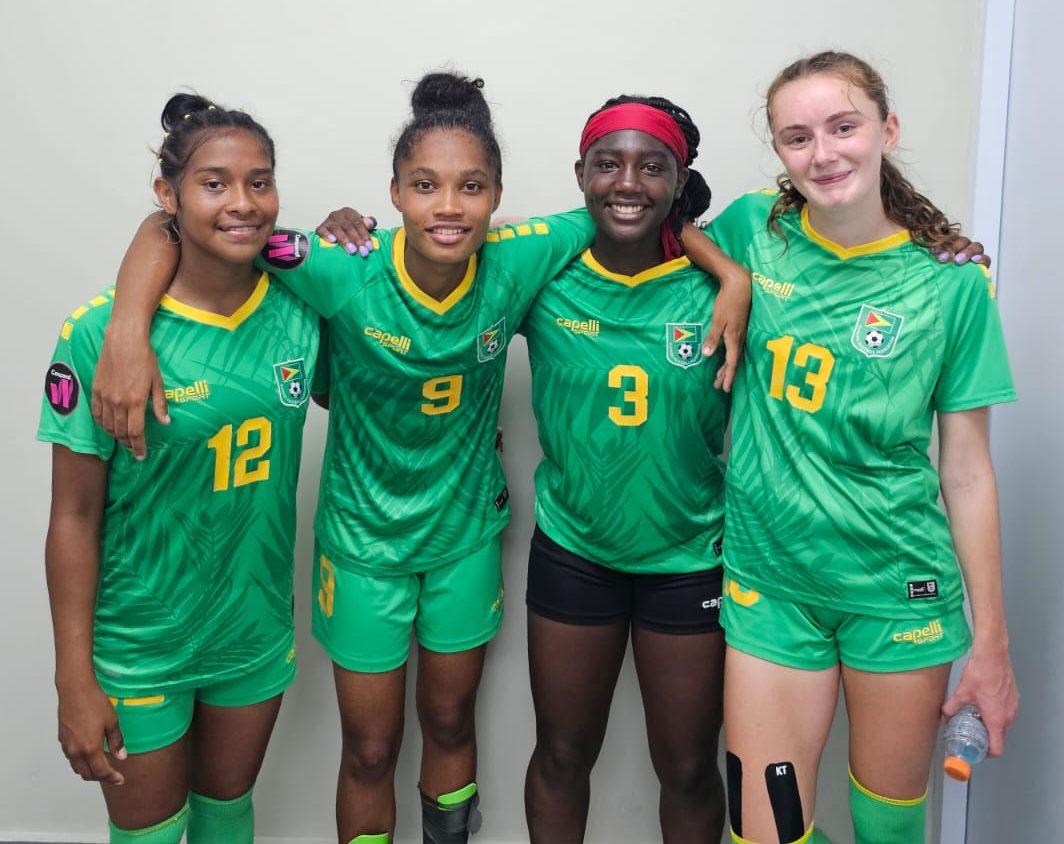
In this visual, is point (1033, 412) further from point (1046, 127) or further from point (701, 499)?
point (701, 499)

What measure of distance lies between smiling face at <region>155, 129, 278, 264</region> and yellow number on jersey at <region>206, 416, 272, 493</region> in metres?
0.25

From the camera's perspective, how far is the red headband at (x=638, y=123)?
5.09 ft

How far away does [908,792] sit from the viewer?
58.8 inches

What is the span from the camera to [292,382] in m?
1.54

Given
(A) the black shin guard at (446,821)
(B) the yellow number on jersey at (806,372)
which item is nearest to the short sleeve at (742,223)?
(B) the yellow number on jersey at (806,372)

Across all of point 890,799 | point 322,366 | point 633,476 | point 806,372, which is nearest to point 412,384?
point 322,366

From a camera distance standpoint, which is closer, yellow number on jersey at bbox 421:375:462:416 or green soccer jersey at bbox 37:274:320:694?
green soccer jersey at bbox 37:274:320:694

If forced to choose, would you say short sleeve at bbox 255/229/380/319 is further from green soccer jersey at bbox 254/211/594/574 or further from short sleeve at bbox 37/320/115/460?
short sleeve at bbox 37/320/115/460

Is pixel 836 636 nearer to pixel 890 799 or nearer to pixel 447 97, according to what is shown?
pixel 890 799

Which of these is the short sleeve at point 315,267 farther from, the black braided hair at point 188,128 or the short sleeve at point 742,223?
the short sleeve at point 742,223

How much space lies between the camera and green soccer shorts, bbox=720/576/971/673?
1470 mm

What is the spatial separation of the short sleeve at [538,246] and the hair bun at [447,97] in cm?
19

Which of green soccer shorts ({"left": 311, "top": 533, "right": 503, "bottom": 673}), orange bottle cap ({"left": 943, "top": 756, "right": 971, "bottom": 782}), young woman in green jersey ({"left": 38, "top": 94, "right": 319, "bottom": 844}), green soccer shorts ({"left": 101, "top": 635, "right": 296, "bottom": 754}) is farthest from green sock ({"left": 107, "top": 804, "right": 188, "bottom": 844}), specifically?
orange bottle cap ({"left": 943, "top": 756, "right": 971, "bottom": 782})

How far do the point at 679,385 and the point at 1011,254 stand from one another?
0.75 metres
